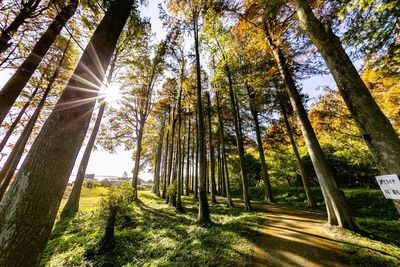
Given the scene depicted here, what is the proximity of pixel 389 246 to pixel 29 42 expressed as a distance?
13.4m

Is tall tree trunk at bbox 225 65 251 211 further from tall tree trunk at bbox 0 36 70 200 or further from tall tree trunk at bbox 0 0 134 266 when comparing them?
tall tree trunk at bbox 0 36 70 200

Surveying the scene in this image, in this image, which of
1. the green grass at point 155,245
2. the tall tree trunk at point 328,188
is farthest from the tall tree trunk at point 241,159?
the tall tree trunk at point 328,188

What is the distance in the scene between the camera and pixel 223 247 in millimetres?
4422

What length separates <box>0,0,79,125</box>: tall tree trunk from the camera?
401 cm

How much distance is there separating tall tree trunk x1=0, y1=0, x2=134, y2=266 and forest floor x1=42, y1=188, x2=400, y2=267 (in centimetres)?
324

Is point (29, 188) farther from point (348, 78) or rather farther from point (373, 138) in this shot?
point (348, 78)

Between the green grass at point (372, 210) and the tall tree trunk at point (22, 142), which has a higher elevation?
the tall tree trunk at point (22, 142)

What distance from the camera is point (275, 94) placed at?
12.1m

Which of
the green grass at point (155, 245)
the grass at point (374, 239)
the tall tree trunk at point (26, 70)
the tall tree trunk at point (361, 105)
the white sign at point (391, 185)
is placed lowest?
the green grass at point (155, 245)

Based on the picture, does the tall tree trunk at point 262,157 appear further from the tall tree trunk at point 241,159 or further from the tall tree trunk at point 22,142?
the tall tree trunk at point 22,142

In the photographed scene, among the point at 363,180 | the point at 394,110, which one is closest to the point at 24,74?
the point at 394,110

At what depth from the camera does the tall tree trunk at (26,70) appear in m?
4.01

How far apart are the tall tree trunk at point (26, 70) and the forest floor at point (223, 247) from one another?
151 inches

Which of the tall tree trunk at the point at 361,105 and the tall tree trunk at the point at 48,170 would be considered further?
the tall tree trunk at the point at 361,105
